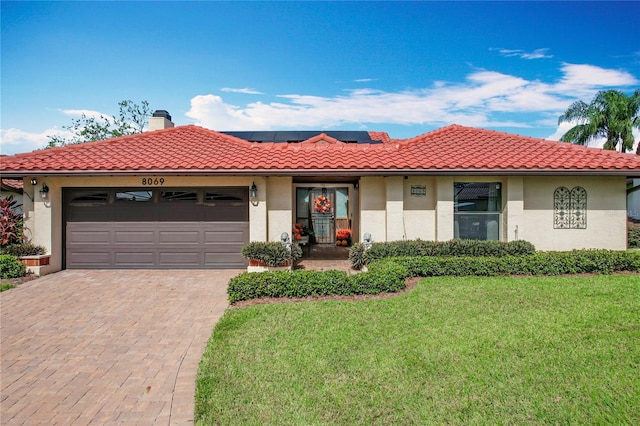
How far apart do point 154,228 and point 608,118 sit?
2776 centimetres

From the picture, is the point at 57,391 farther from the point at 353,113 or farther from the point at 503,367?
the point at 353,113

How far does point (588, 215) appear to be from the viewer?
10.6 meters

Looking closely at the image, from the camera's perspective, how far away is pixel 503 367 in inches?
159

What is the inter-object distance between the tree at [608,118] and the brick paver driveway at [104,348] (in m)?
26.0

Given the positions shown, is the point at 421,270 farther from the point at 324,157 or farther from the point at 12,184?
the point at 12,184

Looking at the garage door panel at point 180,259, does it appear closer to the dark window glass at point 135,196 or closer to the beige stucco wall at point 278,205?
the dark window glass at point 135,196

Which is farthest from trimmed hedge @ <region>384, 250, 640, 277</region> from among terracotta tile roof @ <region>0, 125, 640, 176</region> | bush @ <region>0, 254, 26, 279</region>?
bush @ <region>0, 254, 26, 279</region>

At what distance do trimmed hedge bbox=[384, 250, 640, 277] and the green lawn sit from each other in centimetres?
177

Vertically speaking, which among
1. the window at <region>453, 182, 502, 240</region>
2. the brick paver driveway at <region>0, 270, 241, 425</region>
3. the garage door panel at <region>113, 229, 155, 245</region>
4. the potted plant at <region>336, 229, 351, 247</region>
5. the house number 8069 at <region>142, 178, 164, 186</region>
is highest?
the house number 8069 at <region>142, 178, 164, 186</region>

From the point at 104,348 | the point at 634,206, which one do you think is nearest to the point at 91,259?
the point at 104,348

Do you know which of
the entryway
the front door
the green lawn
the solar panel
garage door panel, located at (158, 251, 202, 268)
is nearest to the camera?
the green lawn

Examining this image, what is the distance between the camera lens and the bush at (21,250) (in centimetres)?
971

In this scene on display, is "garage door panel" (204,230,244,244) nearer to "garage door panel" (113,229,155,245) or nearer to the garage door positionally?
the garage door

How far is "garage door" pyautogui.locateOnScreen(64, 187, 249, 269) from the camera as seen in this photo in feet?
34.7
